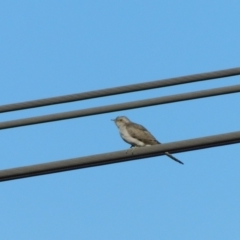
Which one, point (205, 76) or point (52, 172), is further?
point (205, 76)

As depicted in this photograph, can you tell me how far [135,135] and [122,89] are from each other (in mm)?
6814

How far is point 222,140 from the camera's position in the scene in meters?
9.91

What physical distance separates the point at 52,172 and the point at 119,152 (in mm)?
800

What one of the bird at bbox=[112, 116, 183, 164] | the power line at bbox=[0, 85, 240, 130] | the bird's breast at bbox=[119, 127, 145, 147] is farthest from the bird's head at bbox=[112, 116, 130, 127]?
the power line at bbox=[0, 85, 240, 130]

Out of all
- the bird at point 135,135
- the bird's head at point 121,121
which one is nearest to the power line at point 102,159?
the bird at point 135,135

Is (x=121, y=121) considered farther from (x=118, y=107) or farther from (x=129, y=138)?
(x=118, y=107)

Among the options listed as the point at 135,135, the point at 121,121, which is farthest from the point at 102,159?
the point at 121,121

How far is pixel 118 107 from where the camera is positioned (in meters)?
10.7

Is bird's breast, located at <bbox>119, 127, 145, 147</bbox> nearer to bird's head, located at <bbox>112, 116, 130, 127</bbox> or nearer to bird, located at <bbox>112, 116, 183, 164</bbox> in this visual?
bird, located at <bbox>112, 116, 183, 164</bbox>

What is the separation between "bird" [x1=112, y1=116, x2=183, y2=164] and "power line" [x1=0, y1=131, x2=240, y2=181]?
701 centimetres

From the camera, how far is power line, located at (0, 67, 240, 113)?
10711mm

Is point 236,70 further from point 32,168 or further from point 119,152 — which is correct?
point 32,168

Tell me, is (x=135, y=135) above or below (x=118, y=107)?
above

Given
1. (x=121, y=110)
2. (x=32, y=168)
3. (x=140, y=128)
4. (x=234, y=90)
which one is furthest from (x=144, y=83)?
(x=140, y=128)
